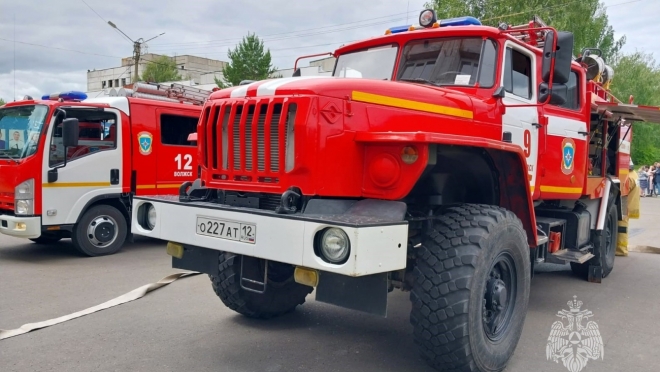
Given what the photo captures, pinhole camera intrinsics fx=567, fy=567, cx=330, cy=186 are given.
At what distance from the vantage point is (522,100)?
16.5 ft

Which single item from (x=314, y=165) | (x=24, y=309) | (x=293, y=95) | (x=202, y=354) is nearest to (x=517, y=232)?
(x=314, y=165)

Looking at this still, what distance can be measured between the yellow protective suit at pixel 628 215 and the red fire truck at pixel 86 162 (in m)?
7.05

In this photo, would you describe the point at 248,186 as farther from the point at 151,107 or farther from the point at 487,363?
the point at 151,107

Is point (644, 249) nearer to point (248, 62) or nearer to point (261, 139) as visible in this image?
point (261, 139)

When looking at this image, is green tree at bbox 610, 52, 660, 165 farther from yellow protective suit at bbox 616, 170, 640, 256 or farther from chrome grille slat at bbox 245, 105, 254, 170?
chrome grille slat at bbox 245, 105, 254, 170

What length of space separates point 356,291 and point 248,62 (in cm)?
3654

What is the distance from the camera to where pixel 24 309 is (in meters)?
5.48

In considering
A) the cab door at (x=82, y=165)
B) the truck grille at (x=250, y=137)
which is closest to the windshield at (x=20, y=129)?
the cab door at (x=82, y=165)

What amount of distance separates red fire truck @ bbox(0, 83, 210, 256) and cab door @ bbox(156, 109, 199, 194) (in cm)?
2

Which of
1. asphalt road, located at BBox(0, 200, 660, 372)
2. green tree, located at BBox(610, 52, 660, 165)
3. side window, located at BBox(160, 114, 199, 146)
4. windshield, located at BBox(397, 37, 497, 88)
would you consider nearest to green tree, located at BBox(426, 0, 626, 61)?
green tree, located at BBox(610, 52, 660, 165)

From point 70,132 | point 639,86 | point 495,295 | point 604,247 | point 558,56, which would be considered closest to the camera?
point 495,295

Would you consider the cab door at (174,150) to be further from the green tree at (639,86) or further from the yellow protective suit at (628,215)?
the green tree at (639,86)

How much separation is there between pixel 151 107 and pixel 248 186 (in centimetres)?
606

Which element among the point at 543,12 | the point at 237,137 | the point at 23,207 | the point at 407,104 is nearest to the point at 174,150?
the point at 23,207
